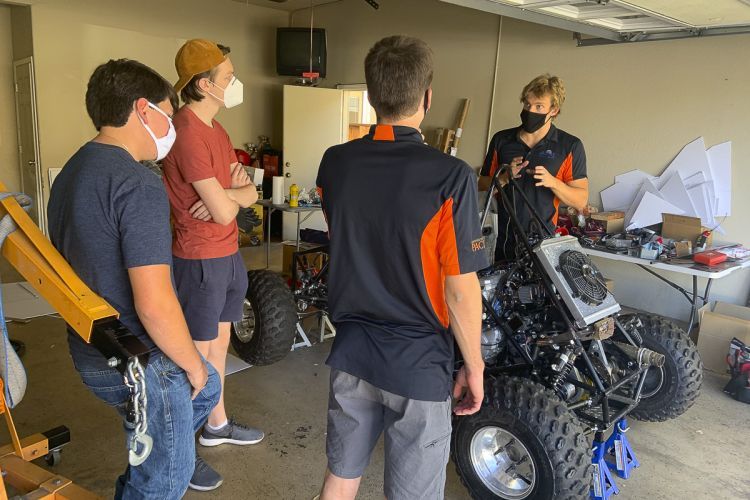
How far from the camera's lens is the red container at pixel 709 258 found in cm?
352

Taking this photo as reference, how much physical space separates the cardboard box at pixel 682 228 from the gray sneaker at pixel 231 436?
338 centimetres

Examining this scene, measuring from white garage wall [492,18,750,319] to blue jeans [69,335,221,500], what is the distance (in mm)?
4177

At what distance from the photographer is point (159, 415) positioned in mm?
1284

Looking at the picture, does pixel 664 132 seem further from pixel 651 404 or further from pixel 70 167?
pixel 70 167

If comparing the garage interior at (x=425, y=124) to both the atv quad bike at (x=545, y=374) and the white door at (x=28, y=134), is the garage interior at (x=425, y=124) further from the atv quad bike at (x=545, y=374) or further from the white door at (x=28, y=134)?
the atv quad bike at (x=545, y=374)

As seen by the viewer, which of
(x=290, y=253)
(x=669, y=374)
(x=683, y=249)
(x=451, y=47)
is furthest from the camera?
(x=451, y=47)

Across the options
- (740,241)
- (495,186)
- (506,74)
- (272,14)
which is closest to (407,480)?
(495,186)

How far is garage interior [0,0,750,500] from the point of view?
2.50 metres

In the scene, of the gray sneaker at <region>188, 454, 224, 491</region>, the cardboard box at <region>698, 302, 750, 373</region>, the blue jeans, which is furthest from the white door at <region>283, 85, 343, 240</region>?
the blue jeans

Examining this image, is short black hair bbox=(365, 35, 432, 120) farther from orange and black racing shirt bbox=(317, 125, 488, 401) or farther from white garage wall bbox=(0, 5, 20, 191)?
white garage wall bbox=(0, 5, 20, 191)

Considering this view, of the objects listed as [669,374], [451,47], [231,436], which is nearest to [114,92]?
[231,436]

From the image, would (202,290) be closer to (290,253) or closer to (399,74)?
(399,74)

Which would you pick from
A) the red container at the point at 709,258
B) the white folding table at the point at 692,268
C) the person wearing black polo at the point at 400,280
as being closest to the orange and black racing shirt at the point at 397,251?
the person wearing black polo at the point at 400,280

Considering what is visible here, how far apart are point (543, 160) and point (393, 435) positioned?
75.4 inches
